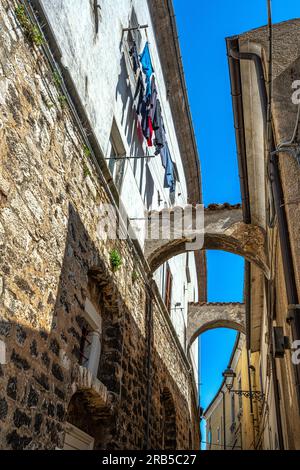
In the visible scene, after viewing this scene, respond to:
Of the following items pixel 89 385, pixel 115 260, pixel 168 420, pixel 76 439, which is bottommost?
pixel 76 439

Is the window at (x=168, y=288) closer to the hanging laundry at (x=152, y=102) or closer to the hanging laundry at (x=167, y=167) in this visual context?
the hanging laundry at (x=167, y=167)

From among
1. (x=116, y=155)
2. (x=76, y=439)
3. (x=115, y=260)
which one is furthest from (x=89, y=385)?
(x=116, y=155)

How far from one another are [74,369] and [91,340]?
53.2 inches

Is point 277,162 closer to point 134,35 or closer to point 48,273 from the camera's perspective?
point 48,273

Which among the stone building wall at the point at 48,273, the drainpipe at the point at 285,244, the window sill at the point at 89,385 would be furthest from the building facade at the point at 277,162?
the stone building wall at the point at 48,273

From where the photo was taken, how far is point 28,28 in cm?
437

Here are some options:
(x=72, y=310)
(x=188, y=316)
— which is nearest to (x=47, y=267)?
(x=72, y=310)

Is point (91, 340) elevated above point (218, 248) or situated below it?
below

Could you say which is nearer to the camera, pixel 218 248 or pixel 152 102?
pixel 152 102

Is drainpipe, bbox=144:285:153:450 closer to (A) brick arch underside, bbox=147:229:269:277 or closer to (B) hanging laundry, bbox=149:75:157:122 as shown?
(A) brick arch underside, bbox=147:229:269:277

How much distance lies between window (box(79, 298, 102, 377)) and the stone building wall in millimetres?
207

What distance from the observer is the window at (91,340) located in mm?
6027

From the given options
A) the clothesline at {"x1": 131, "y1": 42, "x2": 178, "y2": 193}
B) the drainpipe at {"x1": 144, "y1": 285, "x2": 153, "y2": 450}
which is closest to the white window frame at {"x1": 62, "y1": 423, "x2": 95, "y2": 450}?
the drainpipe at {"x1": 144, "y1": 285, "x2": 153, "y2": 450}
